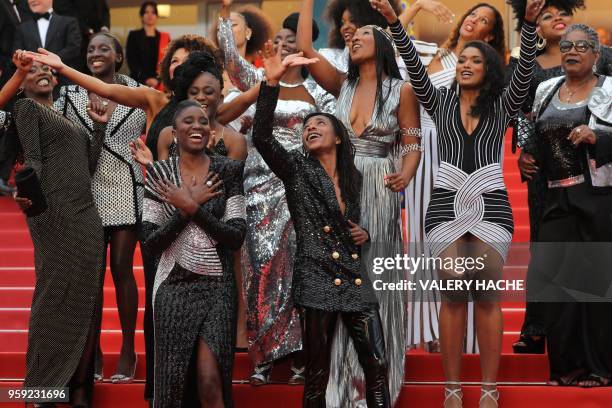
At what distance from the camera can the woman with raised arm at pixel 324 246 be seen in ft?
21.9

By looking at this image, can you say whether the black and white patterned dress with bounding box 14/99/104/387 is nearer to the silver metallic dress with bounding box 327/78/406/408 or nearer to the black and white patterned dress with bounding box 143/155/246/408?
the black and white patterned dress with bounding box 143/155/246/408

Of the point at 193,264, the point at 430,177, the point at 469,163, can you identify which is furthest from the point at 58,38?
the point at 469,163

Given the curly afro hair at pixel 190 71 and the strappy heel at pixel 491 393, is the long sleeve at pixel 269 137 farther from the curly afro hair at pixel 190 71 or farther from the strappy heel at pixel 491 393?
the strappy heel at pixel 491 393

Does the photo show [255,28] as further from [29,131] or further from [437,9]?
[29,131]

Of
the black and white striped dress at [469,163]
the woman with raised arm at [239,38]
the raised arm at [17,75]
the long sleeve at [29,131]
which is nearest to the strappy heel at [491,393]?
the black and white striped dress at [469,163]

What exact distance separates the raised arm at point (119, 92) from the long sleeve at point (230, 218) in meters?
1.11

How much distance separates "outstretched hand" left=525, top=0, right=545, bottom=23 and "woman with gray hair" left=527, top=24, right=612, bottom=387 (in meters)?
0.57

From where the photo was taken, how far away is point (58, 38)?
40.9 feet

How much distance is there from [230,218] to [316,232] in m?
0.46

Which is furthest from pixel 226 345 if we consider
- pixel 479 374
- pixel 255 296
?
pixel 479 374

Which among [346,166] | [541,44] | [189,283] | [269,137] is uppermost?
[541,44]

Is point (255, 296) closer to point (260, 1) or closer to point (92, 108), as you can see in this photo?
point (92, 108)

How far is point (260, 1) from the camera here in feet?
57.1

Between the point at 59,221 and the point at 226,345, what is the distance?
4.50ft
